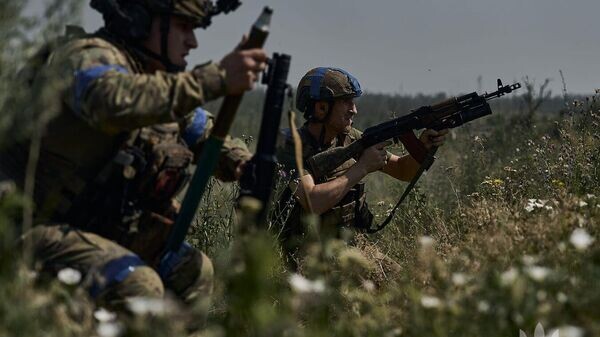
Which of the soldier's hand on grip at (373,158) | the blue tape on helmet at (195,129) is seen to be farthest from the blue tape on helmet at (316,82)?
the blue tape on helmet at (195,129)

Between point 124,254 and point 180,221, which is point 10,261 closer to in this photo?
point 124,254

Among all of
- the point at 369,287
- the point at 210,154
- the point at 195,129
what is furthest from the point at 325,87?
the point at 369,287

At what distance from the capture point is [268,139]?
402 cm

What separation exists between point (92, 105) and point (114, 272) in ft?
2.28

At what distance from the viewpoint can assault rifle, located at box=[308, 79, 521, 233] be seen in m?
5.90

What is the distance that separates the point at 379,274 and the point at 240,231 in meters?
2.50

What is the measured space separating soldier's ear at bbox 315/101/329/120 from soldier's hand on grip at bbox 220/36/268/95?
2508 mm

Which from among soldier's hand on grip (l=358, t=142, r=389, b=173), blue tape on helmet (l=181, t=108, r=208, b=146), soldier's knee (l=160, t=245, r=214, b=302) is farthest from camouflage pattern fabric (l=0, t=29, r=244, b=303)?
soldier's hand on grip (l=358, t=142, r=389, b=173)

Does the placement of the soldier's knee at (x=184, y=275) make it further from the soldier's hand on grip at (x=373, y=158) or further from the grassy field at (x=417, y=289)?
the soldier's hand on grip at (x=373, y=158)

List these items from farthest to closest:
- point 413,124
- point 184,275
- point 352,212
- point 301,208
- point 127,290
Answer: point 352,212, point 301,208, point 413,124, point 184,275, point 127,290

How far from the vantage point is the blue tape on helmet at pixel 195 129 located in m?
4.34

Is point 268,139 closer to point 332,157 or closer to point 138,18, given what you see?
point 138,18

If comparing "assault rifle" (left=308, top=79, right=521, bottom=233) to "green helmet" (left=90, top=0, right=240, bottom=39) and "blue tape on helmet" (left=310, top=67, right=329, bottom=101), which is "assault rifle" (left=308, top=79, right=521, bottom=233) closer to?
"blue tape on helmet" (left=310, top=67, right=329, bottom=101)

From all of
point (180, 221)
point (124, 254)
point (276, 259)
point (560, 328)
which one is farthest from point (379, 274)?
point (560, 328)
